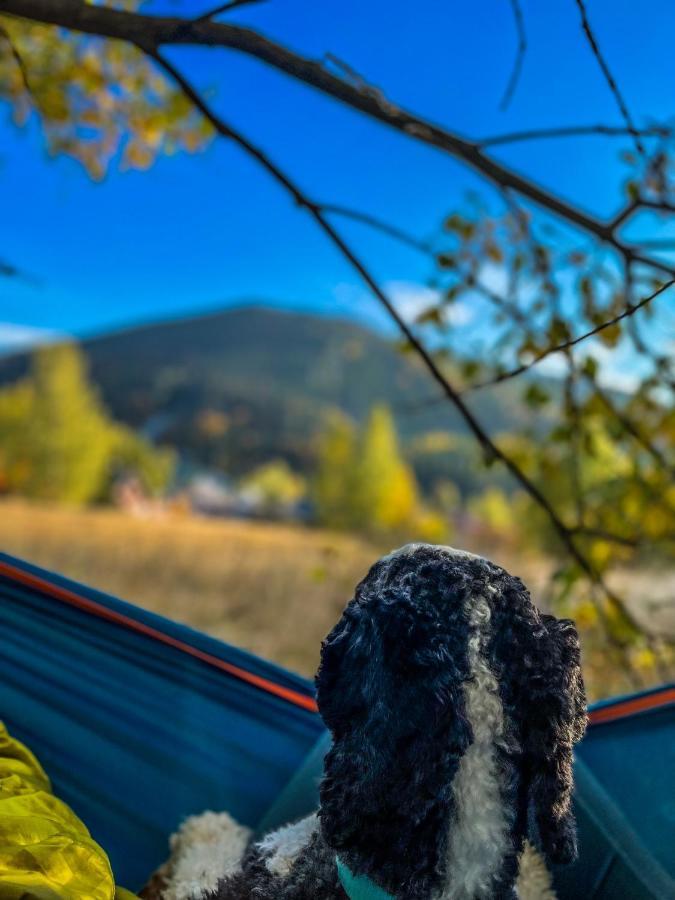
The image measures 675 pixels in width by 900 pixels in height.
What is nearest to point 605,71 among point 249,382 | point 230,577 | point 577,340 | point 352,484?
point 577,340

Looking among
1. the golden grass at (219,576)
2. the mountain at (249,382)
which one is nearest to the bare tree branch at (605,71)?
the golden grass at (219,576)

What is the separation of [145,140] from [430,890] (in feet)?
7.53

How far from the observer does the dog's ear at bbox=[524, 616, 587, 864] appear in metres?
0.75

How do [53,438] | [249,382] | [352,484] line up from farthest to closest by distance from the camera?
[249,382] < [352,484] < [53,438]

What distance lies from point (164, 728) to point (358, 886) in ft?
1.60

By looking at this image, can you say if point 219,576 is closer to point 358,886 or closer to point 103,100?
point 103,100

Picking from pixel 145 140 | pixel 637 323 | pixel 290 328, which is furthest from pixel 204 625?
pixel 290 328

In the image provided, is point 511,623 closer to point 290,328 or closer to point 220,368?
point 220,368

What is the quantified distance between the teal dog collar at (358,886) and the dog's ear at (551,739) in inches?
6.7

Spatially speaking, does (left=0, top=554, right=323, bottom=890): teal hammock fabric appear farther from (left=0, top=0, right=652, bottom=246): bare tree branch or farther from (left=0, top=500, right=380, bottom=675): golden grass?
(left=0, top=500, right=380, bottom=675): golden grass

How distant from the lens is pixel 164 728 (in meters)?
1.18

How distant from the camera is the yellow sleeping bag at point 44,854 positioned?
26.9 inches

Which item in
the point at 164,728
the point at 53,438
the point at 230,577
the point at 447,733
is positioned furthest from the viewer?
the point at 53,438

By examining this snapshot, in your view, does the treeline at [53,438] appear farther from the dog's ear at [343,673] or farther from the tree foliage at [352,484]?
the dog's ear at [343,673]
